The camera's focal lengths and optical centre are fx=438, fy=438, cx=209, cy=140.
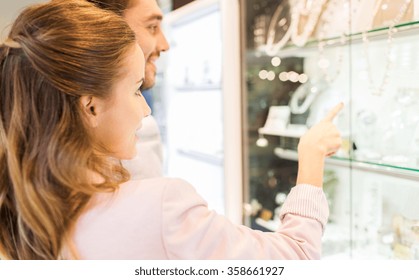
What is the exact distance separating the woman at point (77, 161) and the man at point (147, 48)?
31cm

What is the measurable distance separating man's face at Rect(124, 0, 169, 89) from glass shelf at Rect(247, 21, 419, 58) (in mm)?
637

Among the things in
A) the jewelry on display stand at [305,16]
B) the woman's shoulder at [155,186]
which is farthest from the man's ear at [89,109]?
the jewelry on display stand at [305,16]

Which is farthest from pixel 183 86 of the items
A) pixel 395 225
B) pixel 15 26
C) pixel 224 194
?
pixel 15 26

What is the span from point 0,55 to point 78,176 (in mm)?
261

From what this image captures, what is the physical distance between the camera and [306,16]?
171 cm

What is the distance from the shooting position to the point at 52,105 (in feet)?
2.57

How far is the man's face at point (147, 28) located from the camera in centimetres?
124

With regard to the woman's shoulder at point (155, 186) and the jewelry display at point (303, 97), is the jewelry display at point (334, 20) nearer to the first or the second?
the jewelry display at point (303, 97)

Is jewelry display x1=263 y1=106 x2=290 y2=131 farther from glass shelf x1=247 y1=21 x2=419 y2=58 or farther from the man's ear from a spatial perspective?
the man's ear

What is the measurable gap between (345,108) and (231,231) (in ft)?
2.97

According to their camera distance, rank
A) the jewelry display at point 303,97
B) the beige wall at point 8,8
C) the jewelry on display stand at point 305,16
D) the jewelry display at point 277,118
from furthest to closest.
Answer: the jewelry display at point 277,118, the jewelry display at point 303,97, the jewelry on display stand at point 305,16, the beige wall at point 8,8

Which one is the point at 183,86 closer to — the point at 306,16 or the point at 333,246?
the point at 306,16

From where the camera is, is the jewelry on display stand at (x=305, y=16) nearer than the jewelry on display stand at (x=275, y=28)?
Yes

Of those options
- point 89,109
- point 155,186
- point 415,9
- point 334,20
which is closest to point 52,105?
point 89,109
